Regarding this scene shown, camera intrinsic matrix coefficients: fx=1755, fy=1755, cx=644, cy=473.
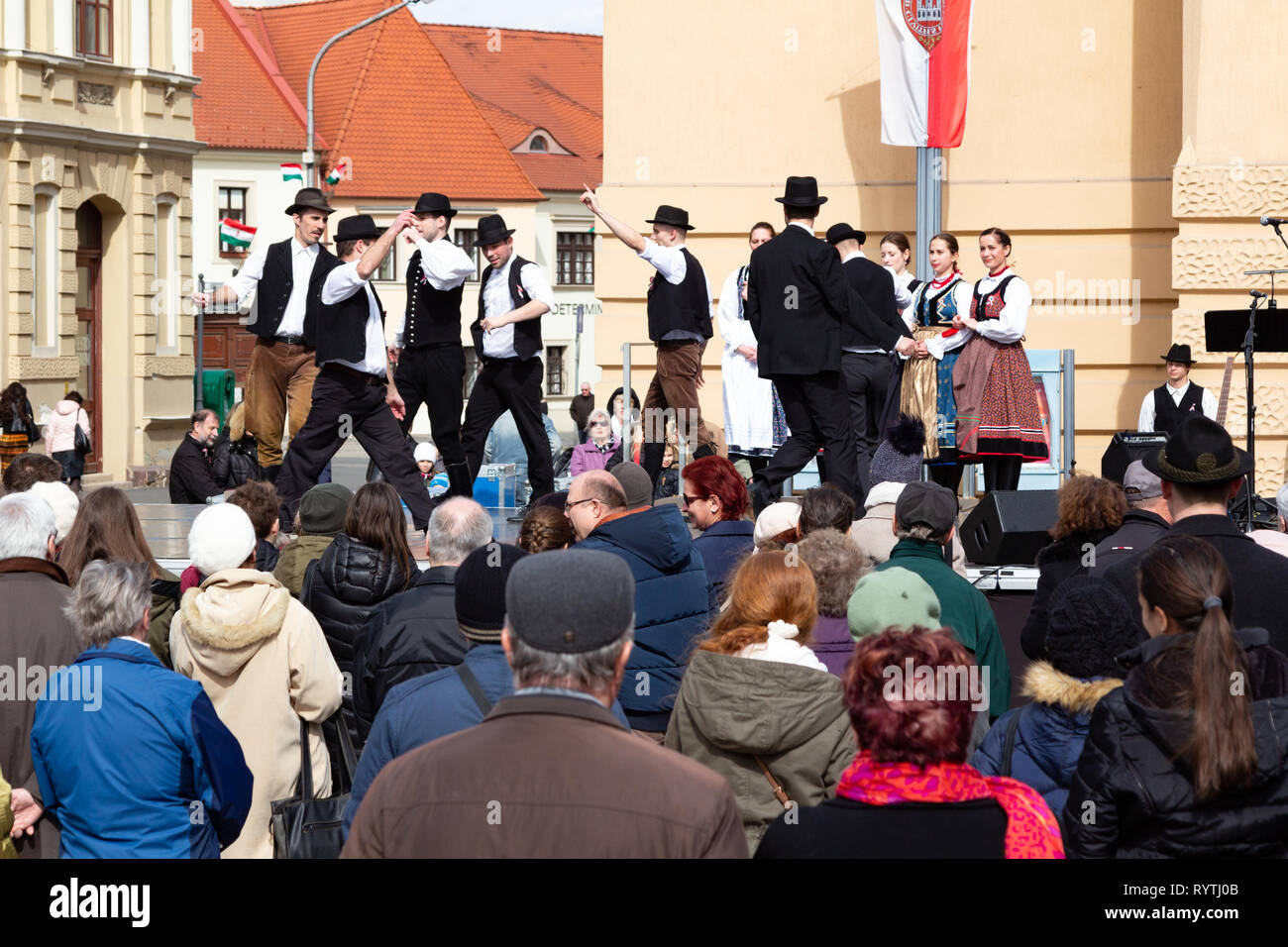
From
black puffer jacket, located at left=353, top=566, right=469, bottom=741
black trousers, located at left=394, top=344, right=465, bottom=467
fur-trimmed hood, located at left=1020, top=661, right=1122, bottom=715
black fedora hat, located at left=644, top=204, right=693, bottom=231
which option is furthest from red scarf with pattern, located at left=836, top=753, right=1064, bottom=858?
black fedora hat, located at left=644, top=204, right=693, bottom=231

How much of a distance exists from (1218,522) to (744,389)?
265 inches

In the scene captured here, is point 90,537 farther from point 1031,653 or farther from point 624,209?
point 624,209

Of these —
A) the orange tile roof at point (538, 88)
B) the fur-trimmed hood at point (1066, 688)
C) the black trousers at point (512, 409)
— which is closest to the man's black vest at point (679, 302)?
the black trousers at point (512, 409)

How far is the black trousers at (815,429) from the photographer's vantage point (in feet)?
30.4

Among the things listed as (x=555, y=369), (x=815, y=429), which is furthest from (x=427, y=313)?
(x=555, y=369)

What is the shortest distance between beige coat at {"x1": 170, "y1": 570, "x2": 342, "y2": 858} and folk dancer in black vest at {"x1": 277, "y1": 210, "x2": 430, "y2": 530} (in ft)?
12.8

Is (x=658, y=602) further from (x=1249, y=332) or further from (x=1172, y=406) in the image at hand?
(x=1172, y=406)

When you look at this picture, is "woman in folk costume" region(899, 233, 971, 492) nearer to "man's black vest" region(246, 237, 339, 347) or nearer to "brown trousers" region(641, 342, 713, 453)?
"brown trousers" region(641, 342, 713, 453)

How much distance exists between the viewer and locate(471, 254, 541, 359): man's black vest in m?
9.86

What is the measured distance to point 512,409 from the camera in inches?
389

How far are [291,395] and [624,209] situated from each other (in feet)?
18.4

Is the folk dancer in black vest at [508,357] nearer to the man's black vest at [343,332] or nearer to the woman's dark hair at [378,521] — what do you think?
the man's black vest at [343,332]

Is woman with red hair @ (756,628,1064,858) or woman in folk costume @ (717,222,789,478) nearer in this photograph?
woman with red hair @ (756,628,1064,858)

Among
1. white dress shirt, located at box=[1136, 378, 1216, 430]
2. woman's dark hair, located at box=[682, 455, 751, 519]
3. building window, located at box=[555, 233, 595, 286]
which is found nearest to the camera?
woman's dark hair, located at box=[682, 455, 751, 519]
